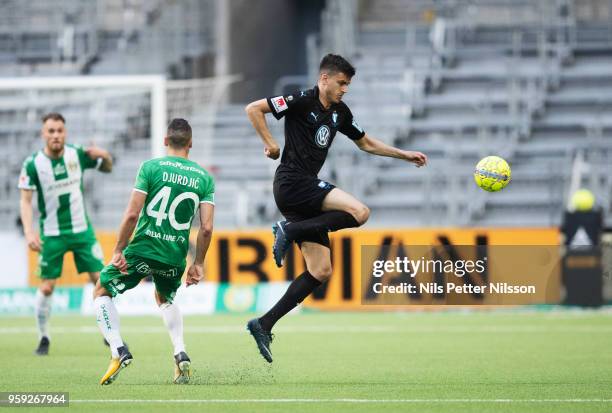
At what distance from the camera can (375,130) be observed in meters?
23.4

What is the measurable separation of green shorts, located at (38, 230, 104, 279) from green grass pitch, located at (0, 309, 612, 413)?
84 cm

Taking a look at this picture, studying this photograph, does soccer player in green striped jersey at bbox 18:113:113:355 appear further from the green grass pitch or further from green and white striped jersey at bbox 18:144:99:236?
the green grass pitch

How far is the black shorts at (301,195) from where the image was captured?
9141 millimetres

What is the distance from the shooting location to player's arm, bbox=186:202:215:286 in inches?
339

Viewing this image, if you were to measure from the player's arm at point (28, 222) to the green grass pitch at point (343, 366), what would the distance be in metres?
1.08

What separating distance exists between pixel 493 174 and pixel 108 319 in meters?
3.15

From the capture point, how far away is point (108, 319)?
8.74 meters

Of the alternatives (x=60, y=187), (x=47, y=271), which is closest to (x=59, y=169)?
(x=60, y=187)

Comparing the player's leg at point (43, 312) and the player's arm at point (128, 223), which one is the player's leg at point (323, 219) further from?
the player's leg at point (43, 312)

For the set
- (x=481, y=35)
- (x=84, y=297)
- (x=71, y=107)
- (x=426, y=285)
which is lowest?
(x=84, y=297)

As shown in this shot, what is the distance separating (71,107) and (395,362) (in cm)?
1056

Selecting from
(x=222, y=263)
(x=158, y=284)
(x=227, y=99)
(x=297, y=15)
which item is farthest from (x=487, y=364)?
(x=297, y=15)

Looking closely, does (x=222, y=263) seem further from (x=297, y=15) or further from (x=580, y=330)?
(x=297, y=15)

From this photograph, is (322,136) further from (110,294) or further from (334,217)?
(110,294)
